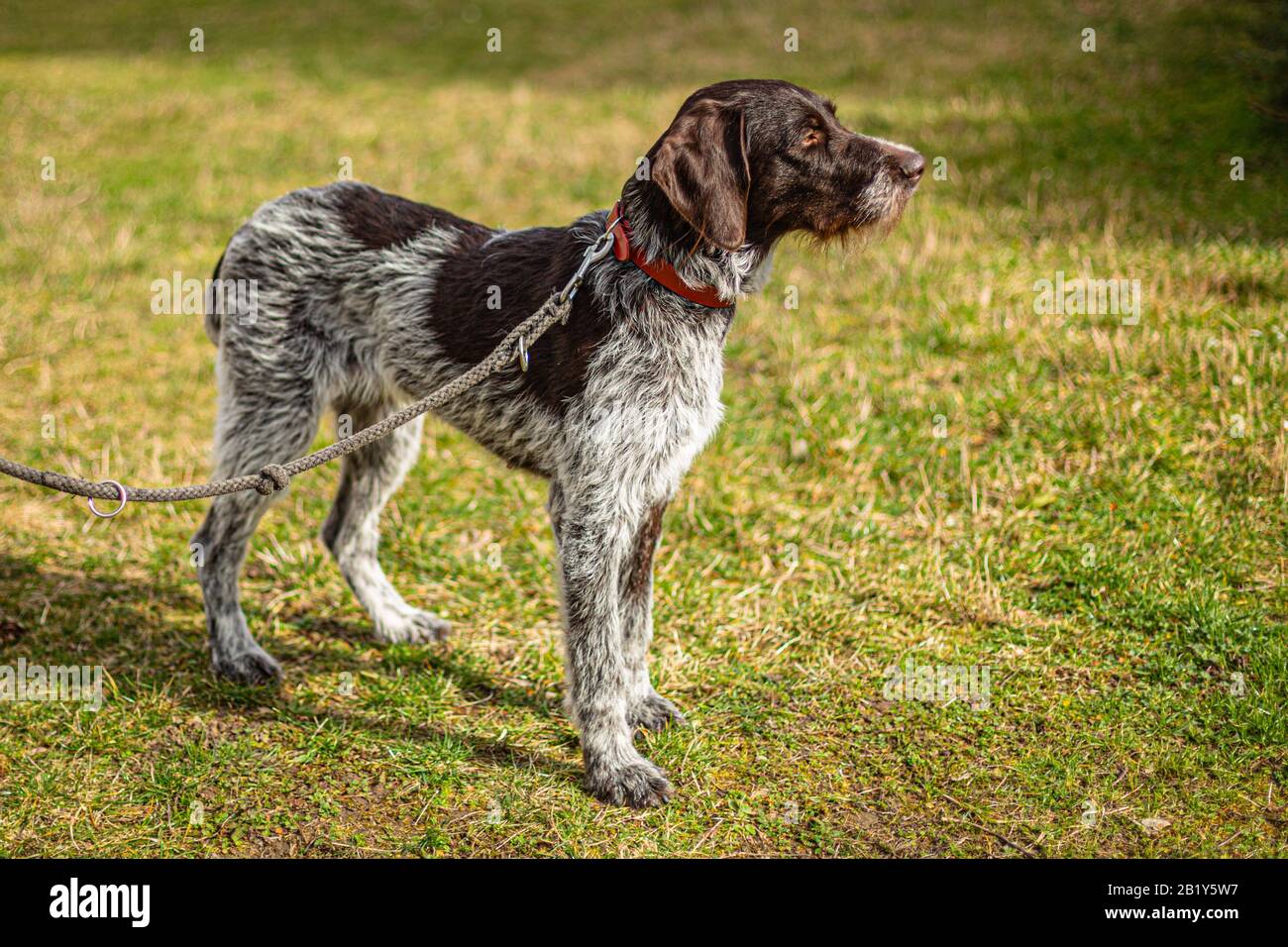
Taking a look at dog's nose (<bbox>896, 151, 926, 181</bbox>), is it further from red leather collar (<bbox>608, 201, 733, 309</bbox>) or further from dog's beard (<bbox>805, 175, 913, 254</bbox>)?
red leather collar (<bbox>608, 201, 733, 309</bbox>)

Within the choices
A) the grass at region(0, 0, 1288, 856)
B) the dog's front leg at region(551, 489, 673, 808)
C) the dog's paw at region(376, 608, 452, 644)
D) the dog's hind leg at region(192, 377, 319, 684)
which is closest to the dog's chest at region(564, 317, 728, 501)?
the dog's front leg at region(551, 489, 673, 808)

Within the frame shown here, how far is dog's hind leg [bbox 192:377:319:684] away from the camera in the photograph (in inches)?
181

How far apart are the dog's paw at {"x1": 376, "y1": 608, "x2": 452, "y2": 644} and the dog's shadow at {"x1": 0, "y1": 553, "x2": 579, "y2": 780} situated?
82mm

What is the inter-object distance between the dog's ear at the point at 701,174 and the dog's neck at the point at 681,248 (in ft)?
0.43

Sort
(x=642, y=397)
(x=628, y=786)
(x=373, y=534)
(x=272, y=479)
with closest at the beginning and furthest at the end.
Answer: (x=272, y=479)
(x=642, y=397)
(x=628, y=786)
(x=373, y=534)

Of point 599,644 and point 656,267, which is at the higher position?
point 656,267

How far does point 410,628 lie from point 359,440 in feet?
4.84

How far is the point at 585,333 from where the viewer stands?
12.9 feet

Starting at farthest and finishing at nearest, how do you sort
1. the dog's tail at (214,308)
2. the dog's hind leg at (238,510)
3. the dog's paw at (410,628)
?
the dog's paw at (410,628) → the dog's tail at (214,308) → the dog's hind leg at (238,510)

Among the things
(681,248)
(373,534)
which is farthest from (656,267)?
(373,534)

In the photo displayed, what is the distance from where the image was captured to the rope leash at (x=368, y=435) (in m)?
3.37

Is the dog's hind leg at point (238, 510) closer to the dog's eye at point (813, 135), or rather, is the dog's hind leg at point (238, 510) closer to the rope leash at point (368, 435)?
the rope leash at point (368, 435)

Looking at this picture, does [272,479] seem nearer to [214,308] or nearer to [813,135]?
[214,308]

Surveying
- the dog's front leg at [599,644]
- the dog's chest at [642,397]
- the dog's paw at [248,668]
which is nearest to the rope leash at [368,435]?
the dog's chest at [642,397]
